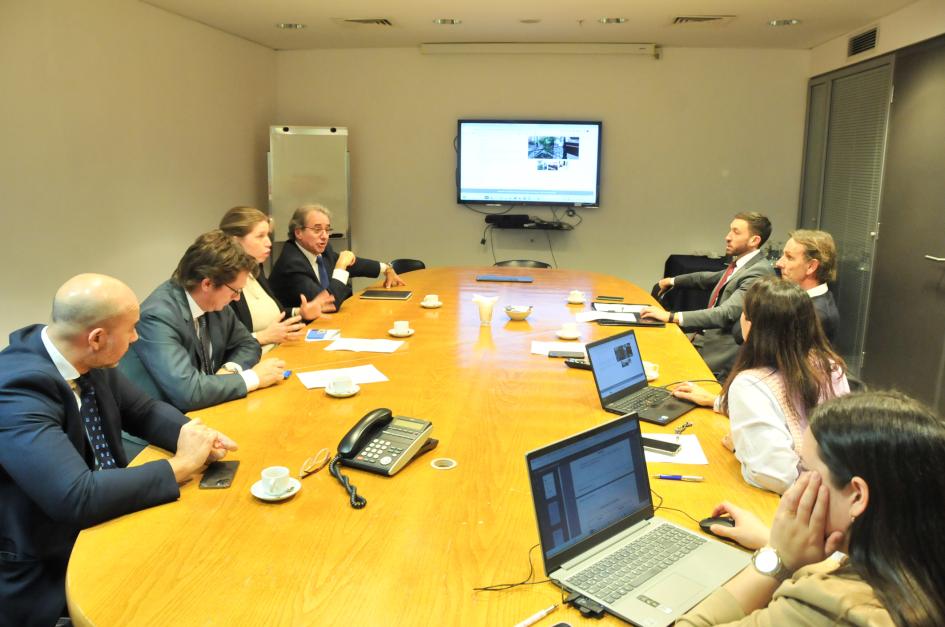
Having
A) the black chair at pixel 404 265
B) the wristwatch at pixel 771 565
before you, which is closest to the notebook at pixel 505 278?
the black chair at pixel 404 265

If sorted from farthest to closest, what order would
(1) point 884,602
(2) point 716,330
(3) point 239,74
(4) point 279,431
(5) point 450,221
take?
(5) point 450,221, (3) point 239,74, (2) point 716,330, (4) point 279,431, (1) point 884,602

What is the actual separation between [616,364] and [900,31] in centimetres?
427

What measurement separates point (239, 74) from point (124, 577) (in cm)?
620

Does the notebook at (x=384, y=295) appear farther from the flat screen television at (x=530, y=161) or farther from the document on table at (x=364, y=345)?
the flat screen television at (x=530, y=161)

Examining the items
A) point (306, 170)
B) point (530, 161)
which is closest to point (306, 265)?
point (306, 170)

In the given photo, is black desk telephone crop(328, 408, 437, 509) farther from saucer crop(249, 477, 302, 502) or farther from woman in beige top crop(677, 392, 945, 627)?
woman in beige top crop(677, 392, 945, 627)

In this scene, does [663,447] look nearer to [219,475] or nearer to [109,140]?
[219,475]

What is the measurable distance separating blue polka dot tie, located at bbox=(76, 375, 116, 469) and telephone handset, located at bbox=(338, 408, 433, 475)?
0.65m

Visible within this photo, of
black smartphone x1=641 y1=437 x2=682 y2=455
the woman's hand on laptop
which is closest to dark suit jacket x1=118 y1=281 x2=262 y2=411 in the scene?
black smartphone x1=641 y1=437 x2=682 y2=455

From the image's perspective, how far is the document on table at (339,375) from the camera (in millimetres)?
2533

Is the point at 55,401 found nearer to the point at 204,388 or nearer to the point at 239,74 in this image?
the point at 204,388

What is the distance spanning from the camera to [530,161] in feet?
23.4

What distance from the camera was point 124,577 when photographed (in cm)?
134

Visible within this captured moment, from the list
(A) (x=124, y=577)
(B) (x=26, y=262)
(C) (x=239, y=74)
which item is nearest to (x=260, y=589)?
(A) (x=124, y=577)
